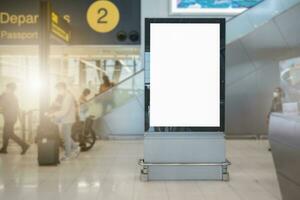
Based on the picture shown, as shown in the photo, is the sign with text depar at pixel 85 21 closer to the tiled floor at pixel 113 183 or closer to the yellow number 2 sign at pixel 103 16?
the yellow number 2 sign at pixel 103 16

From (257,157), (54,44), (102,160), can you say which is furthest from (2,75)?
(257,157)

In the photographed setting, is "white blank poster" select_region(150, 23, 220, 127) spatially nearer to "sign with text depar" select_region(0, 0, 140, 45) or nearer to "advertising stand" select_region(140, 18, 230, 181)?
"advertising stand" select_region(140, 18, 230, 181)

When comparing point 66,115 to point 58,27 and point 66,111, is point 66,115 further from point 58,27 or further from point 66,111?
point 58,27

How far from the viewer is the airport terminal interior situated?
6188 millimetres

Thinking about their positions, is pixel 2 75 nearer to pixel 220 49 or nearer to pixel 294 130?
pixel 220 49

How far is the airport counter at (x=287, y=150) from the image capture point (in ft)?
14.0

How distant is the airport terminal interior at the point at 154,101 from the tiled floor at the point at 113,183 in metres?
0.02

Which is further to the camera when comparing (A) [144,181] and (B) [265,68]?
(B) [265,68]

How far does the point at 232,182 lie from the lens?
21.5 ft

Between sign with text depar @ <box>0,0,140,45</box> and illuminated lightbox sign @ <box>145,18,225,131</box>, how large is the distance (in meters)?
7.20

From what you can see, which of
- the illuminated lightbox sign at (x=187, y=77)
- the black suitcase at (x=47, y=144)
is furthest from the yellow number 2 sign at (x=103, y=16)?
the illuminated lightbox sign at (x=187, y=77)

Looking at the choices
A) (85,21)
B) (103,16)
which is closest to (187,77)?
(103,16)

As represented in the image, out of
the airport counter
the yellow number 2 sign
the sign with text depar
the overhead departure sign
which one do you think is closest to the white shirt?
the overhead departure sign

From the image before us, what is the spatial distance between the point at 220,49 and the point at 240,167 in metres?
2.28
